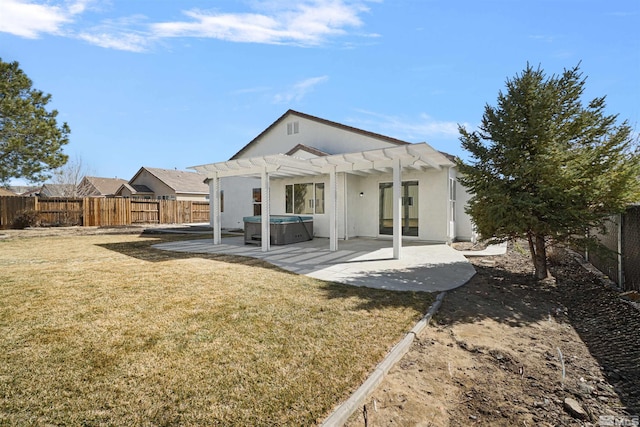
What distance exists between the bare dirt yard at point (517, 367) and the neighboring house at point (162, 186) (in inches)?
1302

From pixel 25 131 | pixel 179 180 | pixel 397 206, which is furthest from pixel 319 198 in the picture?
pixel 179 180

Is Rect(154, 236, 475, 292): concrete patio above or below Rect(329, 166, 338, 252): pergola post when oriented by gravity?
→ below

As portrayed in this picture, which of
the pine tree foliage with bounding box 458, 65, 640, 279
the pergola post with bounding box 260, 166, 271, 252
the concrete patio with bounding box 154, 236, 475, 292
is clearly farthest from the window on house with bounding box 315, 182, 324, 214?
the pine tree foliage with bounding box 458, 65, 640, 279

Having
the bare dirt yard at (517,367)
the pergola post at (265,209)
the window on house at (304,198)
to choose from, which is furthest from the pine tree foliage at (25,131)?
the bare dirt yard at (517,367)

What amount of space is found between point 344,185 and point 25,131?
17.0m

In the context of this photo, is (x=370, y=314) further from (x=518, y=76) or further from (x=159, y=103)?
(x=159, y=103)

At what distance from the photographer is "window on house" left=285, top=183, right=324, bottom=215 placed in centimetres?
1345

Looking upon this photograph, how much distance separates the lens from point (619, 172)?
5367 mm

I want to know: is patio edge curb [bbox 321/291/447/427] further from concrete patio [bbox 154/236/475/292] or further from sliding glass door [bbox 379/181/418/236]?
sliding glass door [bbox 379/181/418/236]

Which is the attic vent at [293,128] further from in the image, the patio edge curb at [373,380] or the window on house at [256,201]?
the patio edge curb at [373,380]

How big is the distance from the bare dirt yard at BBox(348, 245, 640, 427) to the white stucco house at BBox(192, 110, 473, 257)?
16.7 ft

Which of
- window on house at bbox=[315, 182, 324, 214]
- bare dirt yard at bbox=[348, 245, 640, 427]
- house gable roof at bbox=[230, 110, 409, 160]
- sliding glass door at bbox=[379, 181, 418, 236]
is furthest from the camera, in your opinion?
window on house at bbox=[315, 182, 324, 214]

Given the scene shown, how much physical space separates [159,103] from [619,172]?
1968 centimetres

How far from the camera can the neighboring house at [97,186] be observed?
33494 millimetres
